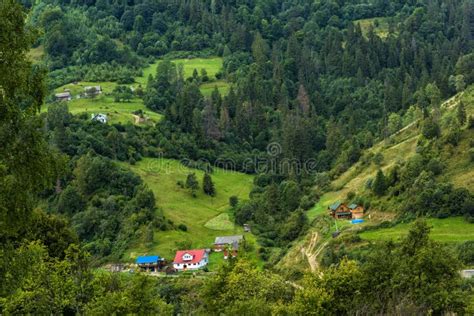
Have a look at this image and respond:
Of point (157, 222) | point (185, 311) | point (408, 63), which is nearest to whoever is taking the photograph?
point (185, 311)

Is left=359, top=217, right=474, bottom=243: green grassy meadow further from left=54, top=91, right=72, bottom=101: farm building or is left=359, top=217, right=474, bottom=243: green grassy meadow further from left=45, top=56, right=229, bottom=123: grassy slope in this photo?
left=54, top=91, right=72, bottom=101: farm building

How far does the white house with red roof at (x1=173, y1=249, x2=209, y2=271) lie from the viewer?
7056 cm

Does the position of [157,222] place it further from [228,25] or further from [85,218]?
[228,25]

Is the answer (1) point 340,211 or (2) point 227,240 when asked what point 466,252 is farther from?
(2) point 227,240

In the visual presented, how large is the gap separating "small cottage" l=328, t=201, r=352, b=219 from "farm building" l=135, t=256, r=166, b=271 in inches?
937

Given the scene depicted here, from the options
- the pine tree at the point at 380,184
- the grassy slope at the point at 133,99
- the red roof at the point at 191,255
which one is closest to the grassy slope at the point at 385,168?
the pine tree at the point at 380,184

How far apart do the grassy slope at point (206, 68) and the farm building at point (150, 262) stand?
72.1 m

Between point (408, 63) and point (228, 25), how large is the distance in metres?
49.4

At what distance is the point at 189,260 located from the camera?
70.7 metres

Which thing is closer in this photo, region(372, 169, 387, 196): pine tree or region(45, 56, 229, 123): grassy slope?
region(372, 169, 387, 196): pine tree

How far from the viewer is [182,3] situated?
6831 inches

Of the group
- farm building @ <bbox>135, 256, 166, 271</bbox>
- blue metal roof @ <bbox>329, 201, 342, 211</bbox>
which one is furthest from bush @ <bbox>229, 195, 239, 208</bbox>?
farm building @ <bbox>135, 256, 166, 271</bbox>

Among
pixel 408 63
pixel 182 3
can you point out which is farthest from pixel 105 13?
pixel 408 63

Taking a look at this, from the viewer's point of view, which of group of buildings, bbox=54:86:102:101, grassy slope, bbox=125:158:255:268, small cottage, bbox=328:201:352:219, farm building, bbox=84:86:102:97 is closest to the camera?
grassy slope, bbox=125:158:255:268
